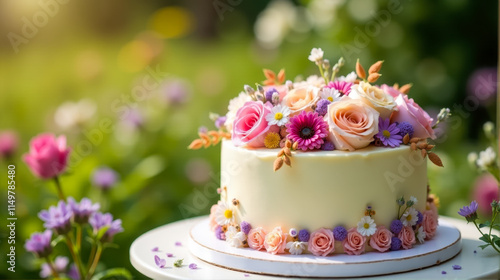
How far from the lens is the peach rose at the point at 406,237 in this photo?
2184mm

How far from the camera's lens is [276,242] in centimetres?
214

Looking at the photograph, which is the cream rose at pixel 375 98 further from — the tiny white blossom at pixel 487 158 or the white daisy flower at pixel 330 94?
the tiny white blossom at pixel 487 158

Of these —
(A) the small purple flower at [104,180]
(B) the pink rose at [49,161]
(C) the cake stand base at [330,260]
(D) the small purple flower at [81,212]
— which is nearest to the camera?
(C) the cake stand base at [330,260]

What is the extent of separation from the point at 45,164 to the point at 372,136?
1.39 metres

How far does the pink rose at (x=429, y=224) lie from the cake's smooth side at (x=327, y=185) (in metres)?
0.15

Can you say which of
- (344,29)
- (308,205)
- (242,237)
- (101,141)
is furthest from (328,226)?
(344,29)

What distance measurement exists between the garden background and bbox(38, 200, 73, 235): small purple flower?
0.48m

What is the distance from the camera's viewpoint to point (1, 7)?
6902 millimetres

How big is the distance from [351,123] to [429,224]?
509 mm

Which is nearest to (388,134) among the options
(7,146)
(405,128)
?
(405,128)

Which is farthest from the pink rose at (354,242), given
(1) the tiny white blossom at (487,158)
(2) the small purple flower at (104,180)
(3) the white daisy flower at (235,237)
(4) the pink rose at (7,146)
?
(4) the pink rose at (7,146)

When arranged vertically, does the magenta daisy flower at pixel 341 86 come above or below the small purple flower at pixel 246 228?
above

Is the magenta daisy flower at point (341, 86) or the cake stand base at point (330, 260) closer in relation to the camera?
the cake stand base at point (330, 260)

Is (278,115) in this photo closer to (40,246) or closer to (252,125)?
(252,125)
